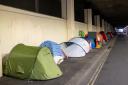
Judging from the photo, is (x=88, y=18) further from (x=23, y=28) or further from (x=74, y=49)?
(x=23, y=28)

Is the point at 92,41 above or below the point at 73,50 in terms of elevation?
above

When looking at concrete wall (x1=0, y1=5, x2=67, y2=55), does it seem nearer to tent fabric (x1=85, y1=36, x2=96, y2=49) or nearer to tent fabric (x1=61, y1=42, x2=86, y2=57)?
tent fabric (x1=61, y1=42, x2=86, y2=57)

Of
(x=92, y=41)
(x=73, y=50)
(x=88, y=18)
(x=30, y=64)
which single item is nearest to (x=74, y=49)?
Result: (x=73, y=50)

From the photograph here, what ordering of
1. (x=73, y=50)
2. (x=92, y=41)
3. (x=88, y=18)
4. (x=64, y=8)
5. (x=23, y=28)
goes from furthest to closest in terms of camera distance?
(x=88, y=18), (x=92, y=41), (x=64, y=8), (x=73, y=50), (x=23, y=28)

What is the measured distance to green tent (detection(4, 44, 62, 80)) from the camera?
4695 mm

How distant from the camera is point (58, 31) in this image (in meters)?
9.24

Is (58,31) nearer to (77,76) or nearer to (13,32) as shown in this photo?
(13,32)

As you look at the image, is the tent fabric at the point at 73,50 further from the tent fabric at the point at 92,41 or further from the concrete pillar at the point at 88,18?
the concrete pillar at the point at 88,18

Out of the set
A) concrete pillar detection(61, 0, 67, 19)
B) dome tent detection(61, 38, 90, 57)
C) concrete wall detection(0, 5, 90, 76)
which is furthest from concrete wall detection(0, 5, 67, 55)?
concrete pillar detection(61, 0, 67, 19)

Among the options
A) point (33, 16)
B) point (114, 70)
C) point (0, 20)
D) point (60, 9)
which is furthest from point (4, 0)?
point (60, 9)

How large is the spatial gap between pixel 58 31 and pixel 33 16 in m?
2.43

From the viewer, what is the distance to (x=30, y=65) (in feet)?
15.6

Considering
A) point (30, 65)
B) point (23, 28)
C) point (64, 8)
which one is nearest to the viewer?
point (30, 65)

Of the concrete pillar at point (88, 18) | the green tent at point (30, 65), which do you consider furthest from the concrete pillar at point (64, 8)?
the concrete pillar at point (88, 18)
